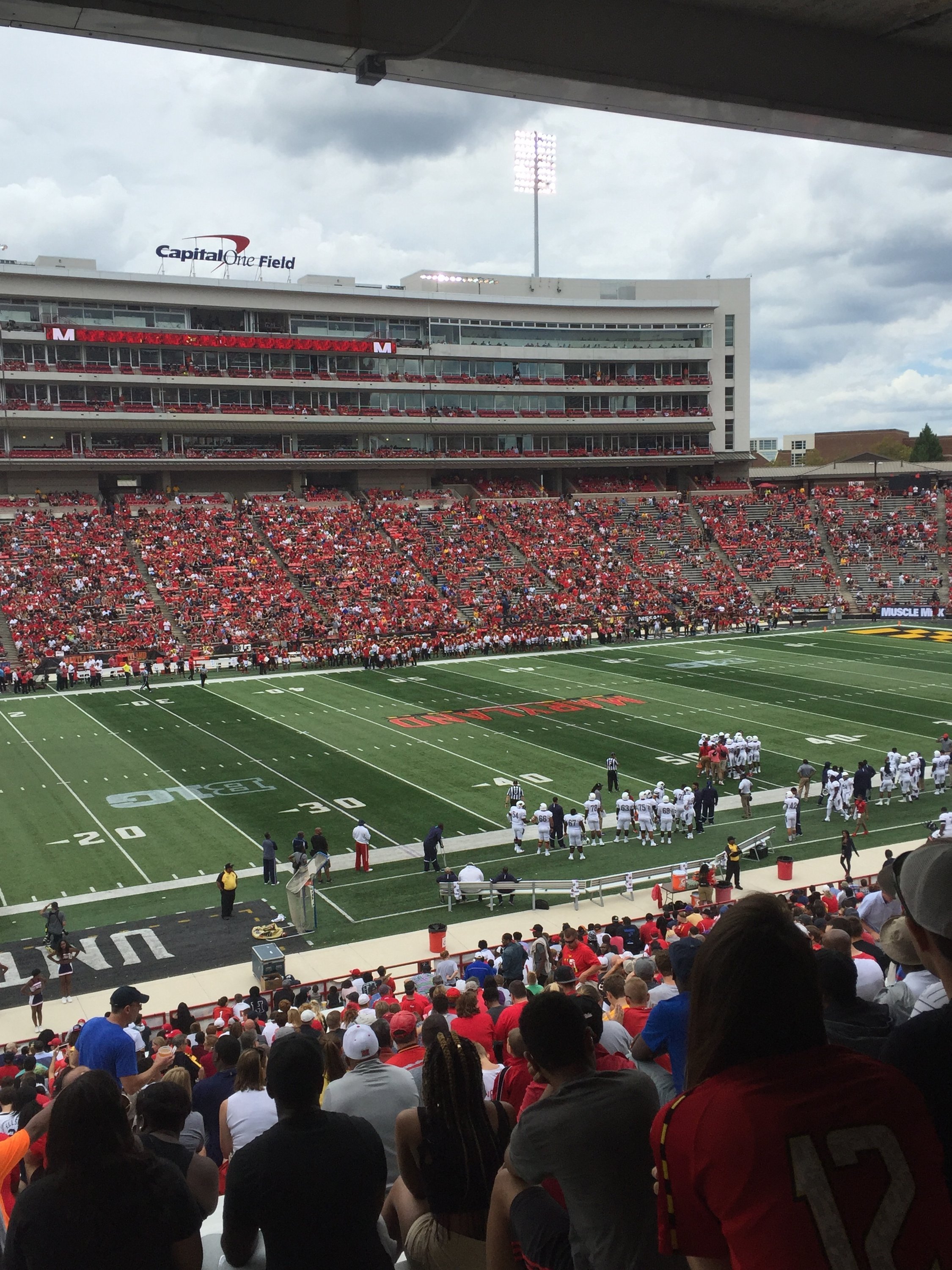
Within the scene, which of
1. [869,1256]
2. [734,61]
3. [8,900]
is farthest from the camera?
[8,900]

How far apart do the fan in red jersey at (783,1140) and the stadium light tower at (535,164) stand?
67.0m

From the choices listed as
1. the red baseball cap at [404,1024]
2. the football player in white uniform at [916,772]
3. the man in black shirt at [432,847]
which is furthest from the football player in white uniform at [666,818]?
the red baseball cap at [404,1024]

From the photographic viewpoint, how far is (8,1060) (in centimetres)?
1002

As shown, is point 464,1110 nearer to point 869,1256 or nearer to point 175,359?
point 869,1256

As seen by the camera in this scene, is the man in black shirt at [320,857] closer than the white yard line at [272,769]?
Yes

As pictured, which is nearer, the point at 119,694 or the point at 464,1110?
the point at 464,1110

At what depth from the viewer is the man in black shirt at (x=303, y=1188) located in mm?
3100

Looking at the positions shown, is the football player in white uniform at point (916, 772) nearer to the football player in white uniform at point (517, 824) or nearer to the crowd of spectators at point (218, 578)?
the football player in white uniform at point (517, 824)

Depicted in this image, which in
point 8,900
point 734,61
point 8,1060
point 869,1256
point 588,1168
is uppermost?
point 734,61

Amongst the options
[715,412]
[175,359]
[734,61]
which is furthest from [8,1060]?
[715,412]

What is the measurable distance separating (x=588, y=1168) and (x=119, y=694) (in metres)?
35.3

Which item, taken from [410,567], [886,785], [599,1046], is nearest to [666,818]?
[886,785]

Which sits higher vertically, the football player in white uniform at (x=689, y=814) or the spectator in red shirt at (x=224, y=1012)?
the spectator in red shirt at (x=224, y=1012)

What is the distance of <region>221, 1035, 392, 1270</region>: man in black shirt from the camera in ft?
10.2
